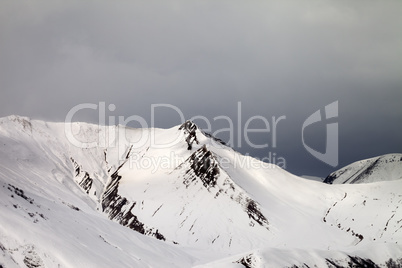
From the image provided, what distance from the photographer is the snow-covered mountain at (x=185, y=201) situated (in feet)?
235

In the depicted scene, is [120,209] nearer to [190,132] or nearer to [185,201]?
[185,201]

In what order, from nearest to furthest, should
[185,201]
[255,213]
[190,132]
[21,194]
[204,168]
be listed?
[21,194], [255,213], [185,201], [204,168], [190,132]

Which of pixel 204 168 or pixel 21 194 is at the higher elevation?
pixel 204 168

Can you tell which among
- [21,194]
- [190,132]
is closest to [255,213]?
[190,132]

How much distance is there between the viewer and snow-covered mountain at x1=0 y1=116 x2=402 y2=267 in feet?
235

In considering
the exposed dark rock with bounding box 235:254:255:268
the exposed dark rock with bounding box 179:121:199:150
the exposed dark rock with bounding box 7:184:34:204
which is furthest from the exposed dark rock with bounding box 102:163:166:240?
the exposed dark rock with bounding box 7:184:34:204

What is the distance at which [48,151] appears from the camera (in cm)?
15712

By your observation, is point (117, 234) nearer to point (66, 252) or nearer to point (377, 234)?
point (66, 252)

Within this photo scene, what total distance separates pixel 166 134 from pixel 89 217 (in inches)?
4377

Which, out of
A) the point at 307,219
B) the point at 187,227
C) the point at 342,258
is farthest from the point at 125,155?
the point at 342,258

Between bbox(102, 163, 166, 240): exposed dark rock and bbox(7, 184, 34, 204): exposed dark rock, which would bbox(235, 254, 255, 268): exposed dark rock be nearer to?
bbox(7, 184, 34, 204): exposed dark rock

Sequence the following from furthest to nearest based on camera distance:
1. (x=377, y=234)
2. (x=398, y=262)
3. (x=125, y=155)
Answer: (x=125, y=155) < (x=377, y=234) < (x=398, y=262)

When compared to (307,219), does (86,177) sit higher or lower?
lower

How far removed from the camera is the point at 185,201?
13475 cm
